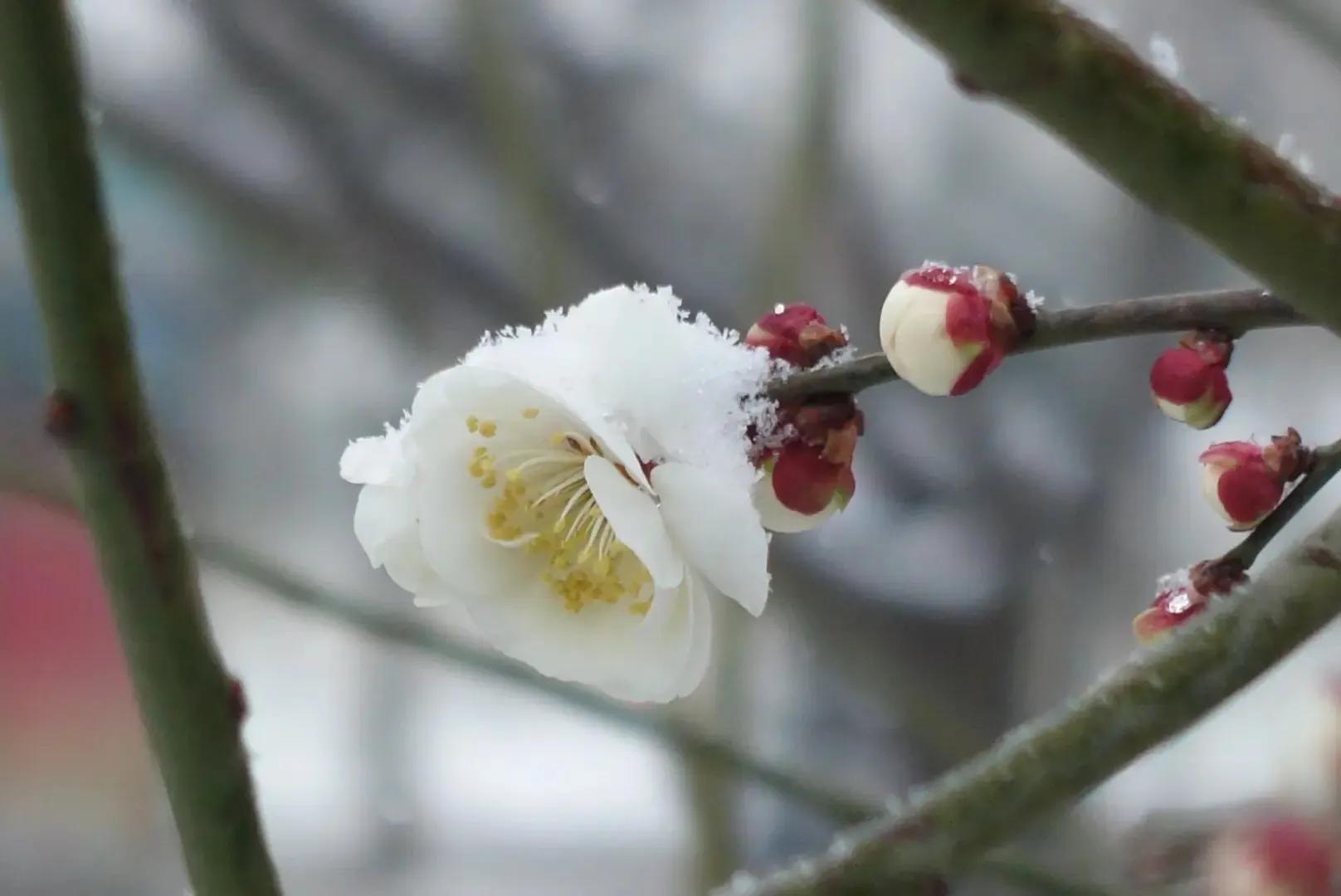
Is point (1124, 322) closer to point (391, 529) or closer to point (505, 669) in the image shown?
point (391, 529)

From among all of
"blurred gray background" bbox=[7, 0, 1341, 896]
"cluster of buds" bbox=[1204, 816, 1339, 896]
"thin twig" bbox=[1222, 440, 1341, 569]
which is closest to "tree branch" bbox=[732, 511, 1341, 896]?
"thin twig" bbox=[1222, 440, 1341, 569]

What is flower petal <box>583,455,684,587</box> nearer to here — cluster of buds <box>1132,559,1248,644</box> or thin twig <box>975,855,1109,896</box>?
cluster of buds <box>1132,559,1248,644</box>

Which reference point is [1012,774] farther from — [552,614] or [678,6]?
[678,6]

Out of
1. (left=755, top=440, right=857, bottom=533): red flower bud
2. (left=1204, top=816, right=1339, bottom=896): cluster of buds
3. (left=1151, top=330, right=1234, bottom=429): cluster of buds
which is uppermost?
(left=1204, top=816, right=1339, bottom=896): cluster of buds

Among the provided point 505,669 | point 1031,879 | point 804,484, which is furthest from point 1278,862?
point 804,484

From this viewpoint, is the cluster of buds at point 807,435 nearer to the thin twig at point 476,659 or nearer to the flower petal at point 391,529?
the flower petal at point 391,529

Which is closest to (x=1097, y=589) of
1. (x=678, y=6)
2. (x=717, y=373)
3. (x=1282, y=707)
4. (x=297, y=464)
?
(x=1282, y=707)
